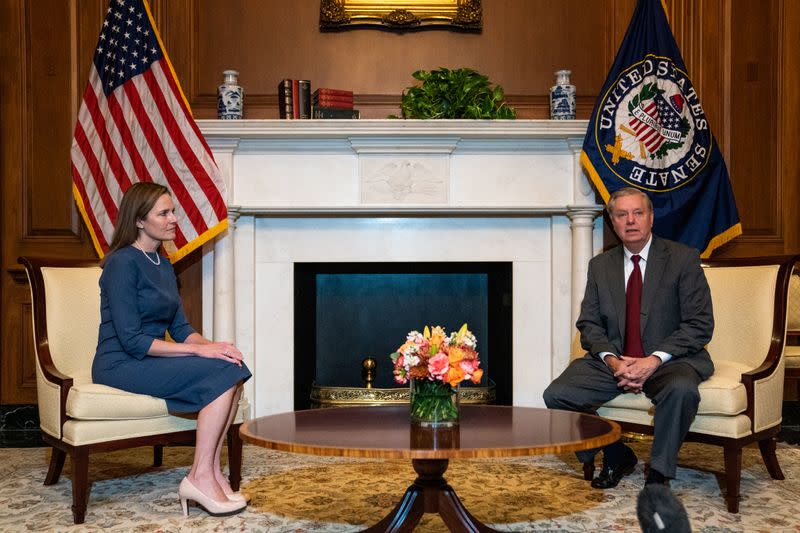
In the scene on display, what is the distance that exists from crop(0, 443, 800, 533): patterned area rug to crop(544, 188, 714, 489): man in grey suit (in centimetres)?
32

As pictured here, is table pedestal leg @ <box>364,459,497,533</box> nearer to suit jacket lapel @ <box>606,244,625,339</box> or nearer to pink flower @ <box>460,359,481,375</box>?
pink flower @ <box>460,359,481,375</box>

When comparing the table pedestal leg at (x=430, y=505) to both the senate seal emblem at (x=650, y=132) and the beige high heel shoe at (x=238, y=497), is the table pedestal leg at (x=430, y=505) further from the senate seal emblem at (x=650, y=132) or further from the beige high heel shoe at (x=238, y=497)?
the senate seal emblem at (x=650, y=132)

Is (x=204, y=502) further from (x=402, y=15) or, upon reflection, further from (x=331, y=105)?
(x=402, y=15)

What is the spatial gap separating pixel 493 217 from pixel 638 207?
1410mm

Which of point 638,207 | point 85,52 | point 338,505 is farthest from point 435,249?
point 85,52

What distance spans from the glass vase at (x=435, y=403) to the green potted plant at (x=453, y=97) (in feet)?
7.58

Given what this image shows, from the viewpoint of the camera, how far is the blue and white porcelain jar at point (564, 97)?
15.1ft

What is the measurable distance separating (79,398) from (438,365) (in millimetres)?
1424

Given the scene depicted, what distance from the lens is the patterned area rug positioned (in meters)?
2.90

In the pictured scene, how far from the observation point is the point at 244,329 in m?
4.71

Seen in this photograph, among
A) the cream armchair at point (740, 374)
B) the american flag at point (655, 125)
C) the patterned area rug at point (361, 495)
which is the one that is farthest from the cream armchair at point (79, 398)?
the american flag at point (655, 125)

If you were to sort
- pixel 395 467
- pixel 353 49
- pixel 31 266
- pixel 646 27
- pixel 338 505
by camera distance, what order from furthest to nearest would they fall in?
pixel 353 49 < pixel 646 27 < pixel 395 467 < pixel 31 266 < pixel 338 505

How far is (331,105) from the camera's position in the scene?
14.9 feet

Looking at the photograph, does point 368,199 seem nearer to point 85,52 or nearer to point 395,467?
point 395,467
